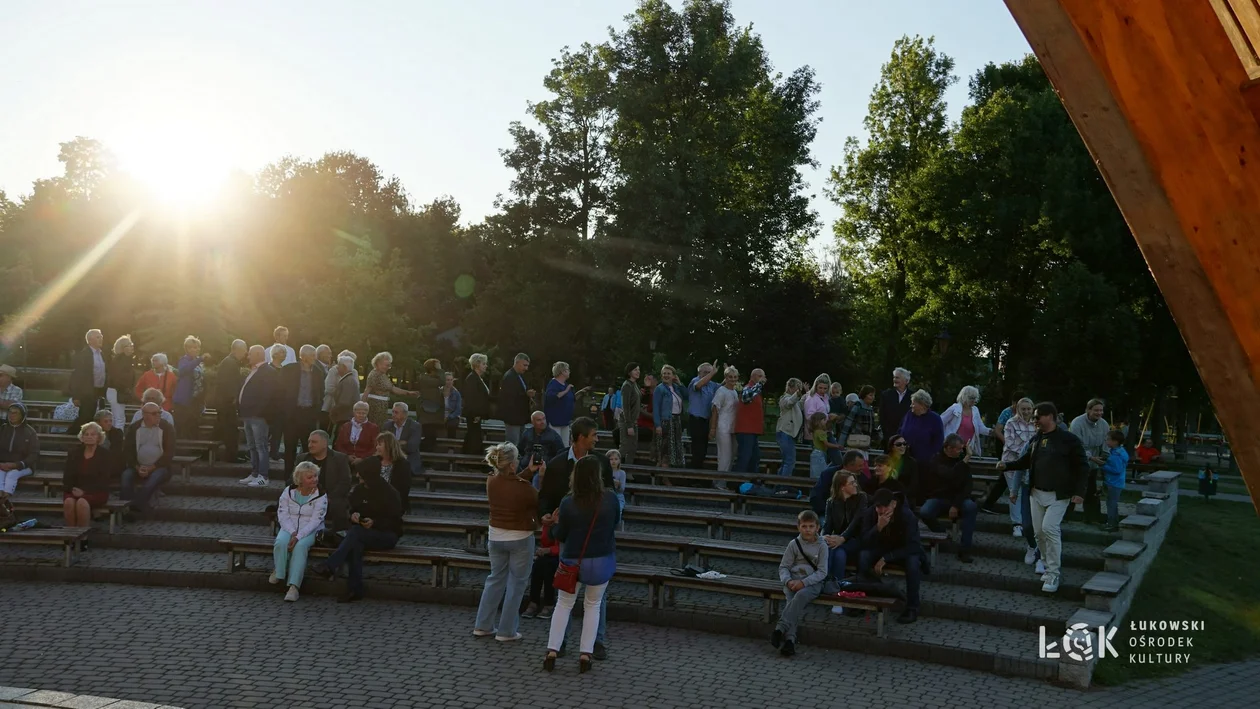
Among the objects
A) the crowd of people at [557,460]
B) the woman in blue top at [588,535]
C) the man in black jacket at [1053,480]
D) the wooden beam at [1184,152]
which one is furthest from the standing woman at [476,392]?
the wooden beam at [1184,152]

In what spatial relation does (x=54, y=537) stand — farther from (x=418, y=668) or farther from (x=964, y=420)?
(x=964, y=420)

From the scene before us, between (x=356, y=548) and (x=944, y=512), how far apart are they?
6.89m

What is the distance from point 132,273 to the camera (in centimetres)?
5112

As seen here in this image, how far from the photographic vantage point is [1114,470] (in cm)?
1376

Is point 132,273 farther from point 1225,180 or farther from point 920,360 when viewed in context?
point 1225,180

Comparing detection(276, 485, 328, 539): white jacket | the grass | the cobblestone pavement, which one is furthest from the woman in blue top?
the grass

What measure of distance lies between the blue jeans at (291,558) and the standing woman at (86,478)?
3.21 meters

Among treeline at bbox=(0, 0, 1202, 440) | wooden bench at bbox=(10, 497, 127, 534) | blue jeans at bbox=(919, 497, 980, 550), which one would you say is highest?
treeline at bbox=(0, 0, 1202, 440)

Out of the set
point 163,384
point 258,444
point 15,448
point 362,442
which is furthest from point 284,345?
point 15,448

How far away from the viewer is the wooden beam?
184 centimetres

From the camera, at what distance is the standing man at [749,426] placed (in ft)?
49.9

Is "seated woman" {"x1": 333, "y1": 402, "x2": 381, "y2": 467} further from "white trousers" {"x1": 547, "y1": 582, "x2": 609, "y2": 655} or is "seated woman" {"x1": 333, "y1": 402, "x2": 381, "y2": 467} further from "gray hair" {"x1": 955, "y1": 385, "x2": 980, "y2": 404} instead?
"gray hair" {"x1": 955, "y1": 385, "x2": 980, "y2": 404}

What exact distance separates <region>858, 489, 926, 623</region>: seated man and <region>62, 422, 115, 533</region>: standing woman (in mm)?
9152

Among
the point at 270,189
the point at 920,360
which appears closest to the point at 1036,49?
the point at 920,360
